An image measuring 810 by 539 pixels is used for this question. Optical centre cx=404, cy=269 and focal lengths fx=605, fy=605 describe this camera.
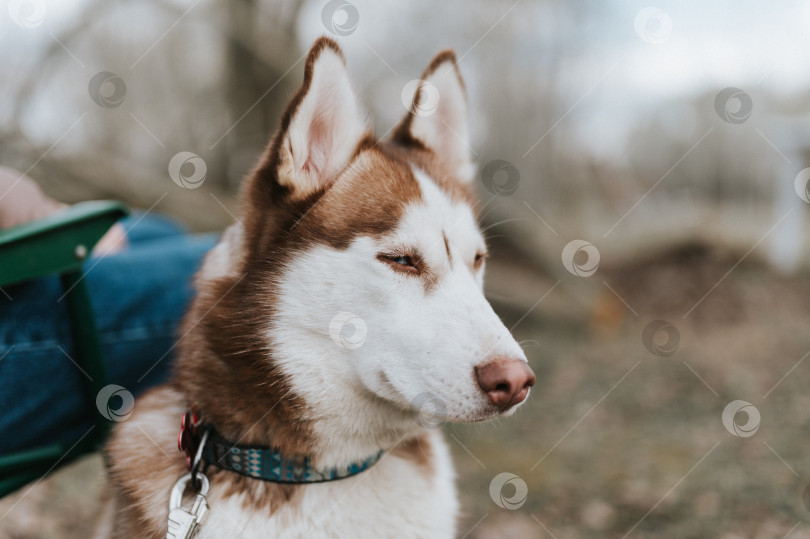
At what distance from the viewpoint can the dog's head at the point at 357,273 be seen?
5.46ft

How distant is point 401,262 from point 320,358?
38 cm

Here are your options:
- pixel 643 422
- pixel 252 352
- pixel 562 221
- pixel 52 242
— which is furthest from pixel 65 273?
pixel 562 221

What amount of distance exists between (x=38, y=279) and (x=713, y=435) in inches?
181

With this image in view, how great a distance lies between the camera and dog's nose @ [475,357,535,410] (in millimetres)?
1585

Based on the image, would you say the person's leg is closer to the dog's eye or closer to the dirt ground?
the dirt ground

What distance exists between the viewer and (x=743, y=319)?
24.4 ft

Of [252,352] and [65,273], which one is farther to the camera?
[65,273]

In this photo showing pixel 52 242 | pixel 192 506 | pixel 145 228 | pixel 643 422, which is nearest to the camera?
pixel 192 506

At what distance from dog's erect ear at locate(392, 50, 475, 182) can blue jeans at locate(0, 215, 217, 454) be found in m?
1.05

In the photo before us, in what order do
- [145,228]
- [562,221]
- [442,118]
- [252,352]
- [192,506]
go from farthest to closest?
[562,221] → [145,228] → [442,118] → [252,352] → [192,506]

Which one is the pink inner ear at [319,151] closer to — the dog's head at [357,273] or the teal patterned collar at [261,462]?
the dog's head at [357,273]

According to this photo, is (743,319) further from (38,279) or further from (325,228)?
(38,279)

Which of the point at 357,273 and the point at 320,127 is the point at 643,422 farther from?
the point at 320,127

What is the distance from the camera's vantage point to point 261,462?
175 centimetres
